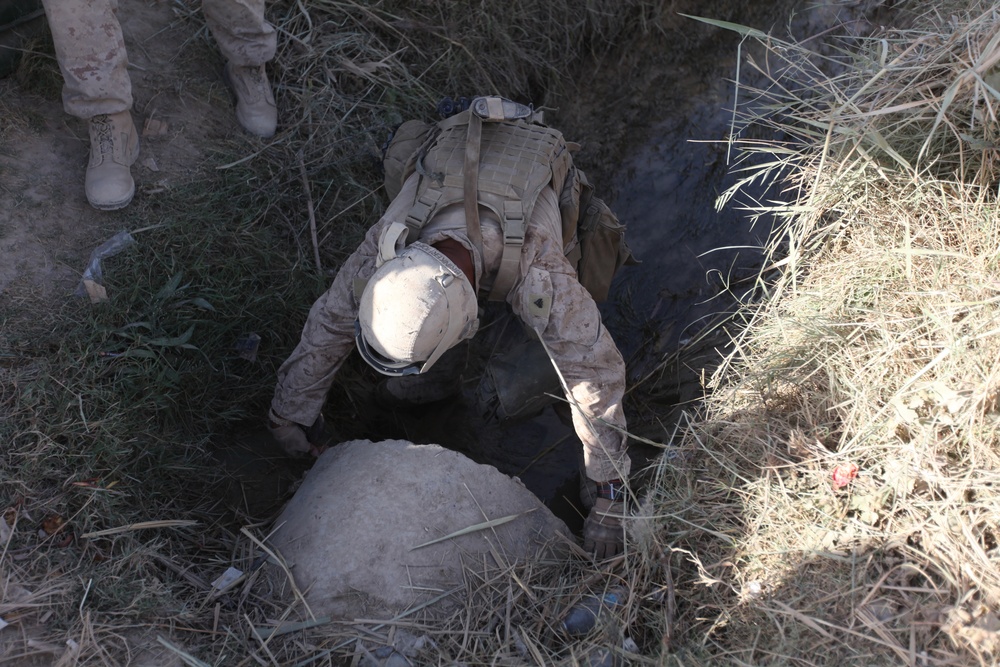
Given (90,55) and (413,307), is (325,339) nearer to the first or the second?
(413,307)

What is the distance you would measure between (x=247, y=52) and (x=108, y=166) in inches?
35.3

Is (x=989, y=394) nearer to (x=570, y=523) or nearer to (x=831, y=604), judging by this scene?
(x=831, y=604)

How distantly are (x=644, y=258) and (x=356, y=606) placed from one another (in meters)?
2.67

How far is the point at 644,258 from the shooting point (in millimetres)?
4605

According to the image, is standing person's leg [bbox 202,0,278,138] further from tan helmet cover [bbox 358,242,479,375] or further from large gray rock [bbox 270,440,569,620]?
large gray rock [bbox 270,440,569,620]

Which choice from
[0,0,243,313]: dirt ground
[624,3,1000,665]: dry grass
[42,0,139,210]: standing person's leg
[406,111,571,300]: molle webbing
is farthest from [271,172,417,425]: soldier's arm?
[624,3,1000,665]: dry grass

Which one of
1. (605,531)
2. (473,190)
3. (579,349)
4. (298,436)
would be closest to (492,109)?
(473,190)

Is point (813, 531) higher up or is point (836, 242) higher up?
point (836, 242)

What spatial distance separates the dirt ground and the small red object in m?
3.02

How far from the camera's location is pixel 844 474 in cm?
258

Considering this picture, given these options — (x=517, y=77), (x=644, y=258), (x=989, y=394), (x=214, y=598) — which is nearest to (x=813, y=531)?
(x=989, y=394)

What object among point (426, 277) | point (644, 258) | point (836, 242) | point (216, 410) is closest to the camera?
point (426, 277)

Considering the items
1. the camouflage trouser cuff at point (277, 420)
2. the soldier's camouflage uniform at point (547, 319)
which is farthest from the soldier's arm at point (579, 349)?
the camouflage trouser cuff at point (277, 420)

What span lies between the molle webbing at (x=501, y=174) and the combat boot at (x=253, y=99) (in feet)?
3.86
